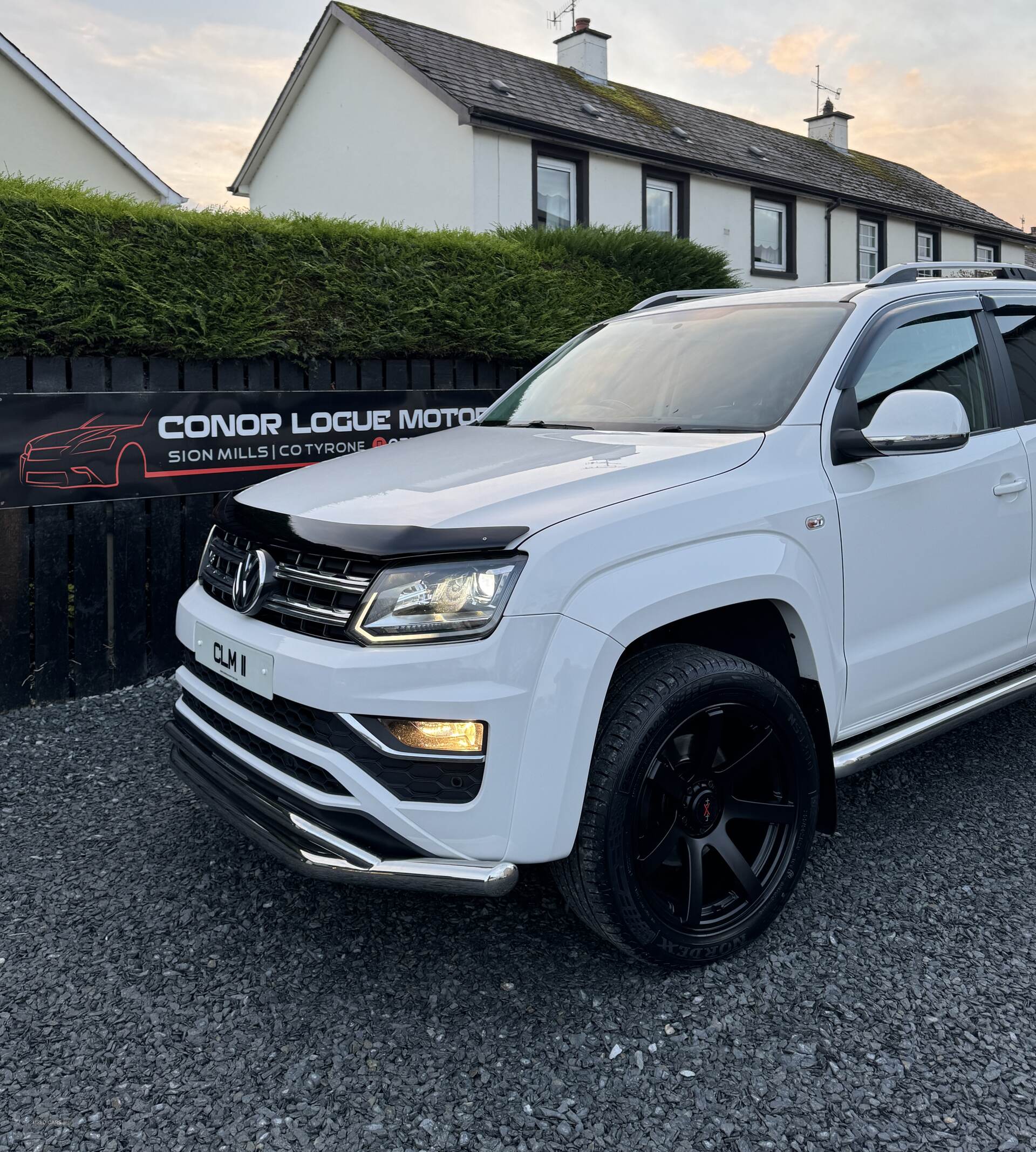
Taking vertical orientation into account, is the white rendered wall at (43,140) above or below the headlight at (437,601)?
above

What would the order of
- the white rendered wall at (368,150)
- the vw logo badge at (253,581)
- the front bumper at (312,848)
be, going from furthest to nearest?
1. the white rendered wall at (368,150)
2. the vw logo badge at (253,581)
3. the front bumper at (312,848)

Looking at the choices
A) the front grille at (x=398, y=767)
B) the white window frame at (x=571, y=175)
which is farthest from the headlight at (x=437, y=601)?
the white window frame at (x=571, y=175)

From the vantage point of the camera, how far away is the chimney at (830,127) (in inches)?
995

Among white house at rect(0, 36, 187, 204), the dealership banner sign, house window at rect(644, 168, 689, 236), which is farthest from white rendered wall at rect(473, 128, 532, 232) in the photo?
the dealership banner sign

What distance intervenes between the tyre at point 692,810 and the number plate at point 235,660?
2.86 feet

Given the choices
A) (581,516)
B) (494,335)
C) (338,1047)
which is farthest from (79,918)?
(494,335)

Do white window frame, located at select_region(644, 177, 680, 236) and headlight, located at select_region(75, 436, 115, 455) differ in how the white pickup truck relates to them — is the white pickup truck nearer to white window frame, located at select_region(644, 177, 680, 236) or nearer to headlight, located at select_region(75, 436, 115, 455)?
headlight, located at select_region(75, 436, 115, 455)

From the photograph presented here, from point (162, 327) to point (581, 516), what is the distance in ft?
11.7

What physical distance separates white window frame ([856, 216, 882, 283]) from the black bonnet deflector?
2164cm

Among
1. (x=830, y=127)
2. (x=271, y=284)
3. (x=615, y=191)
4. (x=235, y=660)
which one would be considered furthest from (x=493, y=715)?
(x=830, y=127)

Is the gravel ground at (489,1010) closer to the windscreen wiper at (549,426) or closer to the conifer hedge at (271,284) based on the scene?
the windscreen wiper at (549,426)

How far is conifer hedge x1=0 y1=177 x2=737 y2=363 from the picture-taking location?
4863 mm

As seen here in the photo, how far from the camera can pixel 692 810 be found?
8.64ft

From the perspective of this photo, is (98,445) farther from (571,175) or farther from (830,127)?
(830,127)
